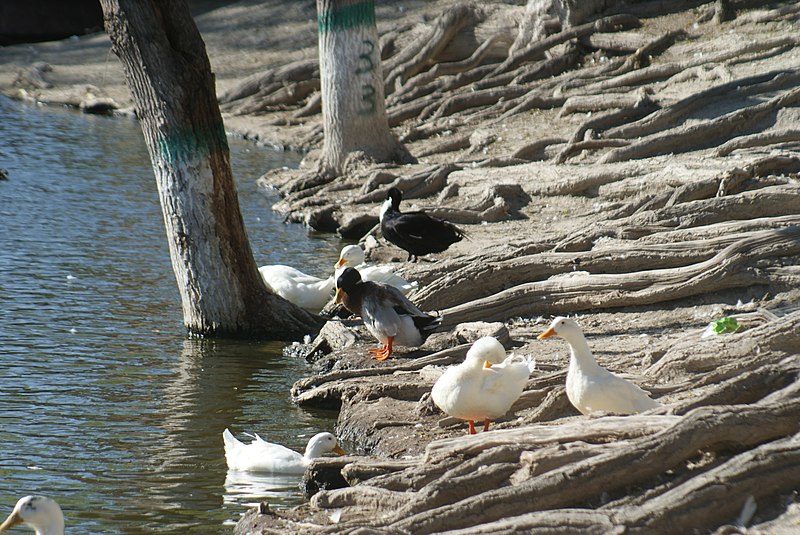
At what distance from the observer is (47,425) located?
23.1 ft

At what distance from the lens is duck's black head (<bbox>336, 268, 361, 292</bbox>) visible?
799cm

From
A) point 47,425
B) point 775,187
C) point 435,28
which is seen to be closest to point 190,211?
A: point 47,425

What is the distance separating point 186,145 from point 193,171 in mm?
220

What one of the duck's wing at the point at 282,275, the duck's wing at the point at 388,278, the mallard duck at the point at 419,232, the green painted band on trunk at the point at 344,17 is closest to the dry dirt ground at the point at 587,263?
the duck's wing at the point at 388,278

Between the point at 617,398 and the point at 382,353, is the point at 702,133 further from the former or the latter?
the point at 617,398

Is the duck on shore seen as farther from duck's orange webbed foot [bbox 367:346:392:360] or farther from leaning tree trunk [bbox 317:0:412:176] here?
leaning tree trunk [bbox 317:0:412:176]

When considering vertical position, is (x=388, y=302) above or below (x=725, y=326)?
above

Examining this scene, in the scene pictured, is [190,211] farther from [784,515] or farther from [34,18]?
[34,18]

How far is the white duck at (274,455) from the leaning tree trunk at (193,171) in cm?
288

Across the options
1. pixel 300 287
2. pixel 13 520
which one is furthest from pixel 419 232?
pixel 13 520

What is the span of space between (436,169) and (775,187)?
5.74m

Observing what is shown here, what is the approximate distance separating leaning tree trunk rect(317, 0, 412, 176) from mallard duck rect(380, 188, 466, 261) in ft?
16.2

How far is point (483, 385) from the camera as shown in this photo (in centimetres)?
596

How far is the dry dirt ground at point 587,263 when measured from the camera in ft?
14.1
